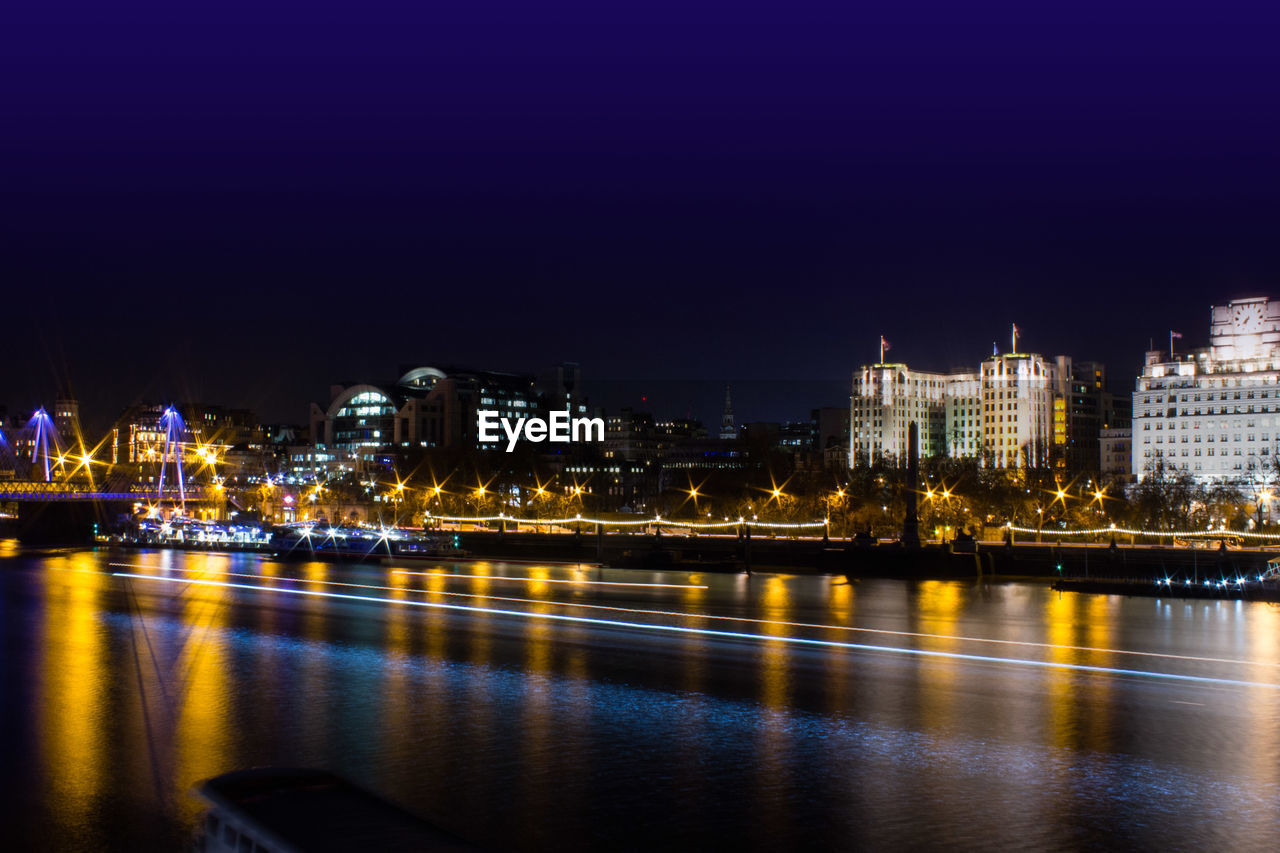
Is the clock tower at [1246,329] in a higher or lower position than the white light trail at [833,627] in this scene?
higher

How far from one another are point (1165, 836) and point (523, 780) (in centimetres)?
816

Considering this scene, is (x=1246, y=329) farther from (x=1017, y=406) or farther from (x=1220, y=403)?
(x=1017, y=406)

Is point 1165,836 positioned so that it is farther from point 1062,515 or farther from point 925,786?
point 1062,515

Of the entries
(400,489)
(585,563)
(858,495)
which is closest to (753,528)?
(858,495)

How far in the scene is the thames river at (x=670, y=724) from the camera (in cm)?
1456

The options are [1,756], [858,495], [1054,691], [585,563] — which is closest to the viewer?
[1,756]

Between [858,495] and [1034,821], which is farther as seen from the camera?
[858,495]

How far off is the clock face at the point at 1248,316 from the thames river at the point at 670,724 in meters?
127

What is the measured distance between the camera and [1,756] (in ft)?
58.6

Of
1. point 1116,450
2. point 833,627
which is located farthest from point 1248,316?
point 833,627

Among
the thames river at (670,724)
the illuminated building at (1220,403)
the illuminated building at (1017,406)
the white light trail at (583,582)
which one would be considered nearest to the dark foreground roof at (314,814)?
the thames river at (670,724)

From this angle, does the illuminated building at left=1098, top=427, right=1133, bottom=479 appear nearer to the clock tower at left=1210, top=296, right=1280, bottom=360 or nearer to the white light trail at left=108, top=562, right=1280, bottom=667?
the clock tower at left=1210, top=296, right=1280, bottom=360

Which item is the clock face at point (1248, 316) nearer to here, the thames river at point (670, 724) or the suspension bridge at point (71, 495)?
the thames river at point (670, 724)

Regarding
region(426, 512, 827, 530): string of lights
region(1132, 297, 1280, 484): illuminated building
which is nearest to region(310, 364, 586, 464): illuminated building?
region(426, 512, 827, 530): string of lights
